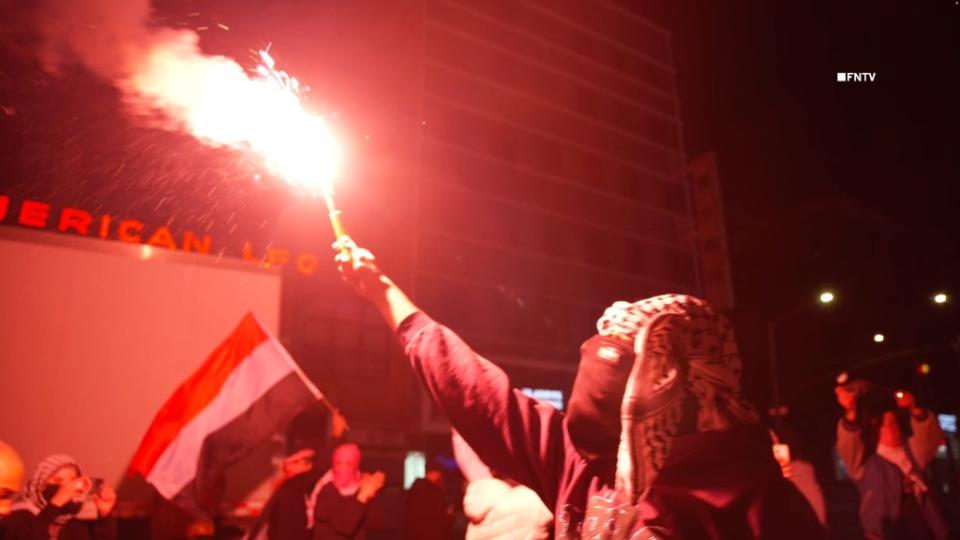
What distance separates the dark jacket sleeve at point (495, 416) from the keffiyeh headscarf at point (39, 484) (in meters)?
5.27

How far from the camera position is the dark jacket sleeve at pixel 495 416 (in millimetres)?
2176

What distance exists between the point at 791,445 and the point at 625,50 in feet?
159

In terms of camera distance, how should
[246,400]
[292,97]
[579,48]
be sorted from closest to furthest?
[292,97], [246,400], [579,48]

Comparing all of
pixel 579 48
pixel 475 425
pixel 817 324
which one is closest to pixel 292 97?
pixel 475 425

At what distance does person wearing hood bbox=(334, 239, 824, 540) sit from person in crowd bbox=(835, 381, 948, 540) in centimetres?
616

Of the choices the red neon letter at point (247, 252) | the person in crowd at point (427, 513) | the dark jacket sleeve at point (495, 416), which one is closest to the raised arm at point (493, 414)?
the dark jacket sleeve at point (495, 416)

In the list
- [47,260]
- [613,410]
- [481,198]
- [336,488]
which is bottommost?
[336,488]

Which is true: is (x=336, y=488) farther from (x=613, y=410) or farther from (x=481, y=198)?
(x=481, y=198)

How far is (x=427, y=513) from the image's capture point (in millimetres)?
9781

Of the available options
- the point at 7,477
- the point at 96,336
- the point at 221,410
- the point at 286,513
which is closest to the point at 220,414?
the point at 221,410

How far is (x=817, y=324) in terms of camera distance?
42938 mm

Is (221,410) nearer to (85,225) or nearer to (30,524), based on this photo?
(30,524)

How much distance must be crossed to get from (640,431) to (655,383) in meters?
0.13

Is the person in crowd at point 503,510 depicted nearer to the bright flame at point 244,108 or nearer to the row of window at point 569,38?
the bright flame at point 244,108
